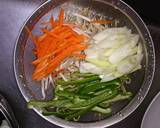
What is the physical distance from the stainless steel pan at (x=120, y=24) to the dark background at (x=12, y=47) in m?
0.06

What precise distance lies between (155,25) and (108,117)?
1.30ft

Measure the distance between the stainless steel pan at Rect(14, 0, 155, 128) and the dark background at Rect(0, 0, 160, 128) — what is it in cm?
6

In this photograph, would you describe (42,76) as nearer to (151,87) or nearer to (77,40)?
(77,40)

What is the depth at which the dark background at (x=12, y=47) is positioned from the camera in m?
1.67

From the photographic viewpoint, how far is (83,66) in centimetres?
156

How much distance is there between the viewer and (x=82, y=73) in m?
1.57

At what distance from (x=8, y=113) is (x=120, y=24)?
0.53 meters

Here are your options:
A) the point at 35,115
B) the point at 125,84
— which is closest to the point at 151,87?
the point at 125,84

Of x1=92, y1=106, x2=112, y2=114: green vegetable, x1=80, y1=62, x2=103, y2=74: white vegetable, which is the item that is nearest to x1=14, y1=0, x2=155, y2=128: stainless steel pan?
x1=92, y1=106, x2=112, y2=114: green vegetable

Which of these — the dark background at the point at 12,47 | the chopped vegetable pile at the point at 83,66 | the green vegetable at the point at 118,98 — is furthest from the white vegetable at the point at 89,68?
the dark background at the point at 12,47

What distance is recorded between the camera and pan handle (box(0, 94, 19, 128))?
1.58 meters

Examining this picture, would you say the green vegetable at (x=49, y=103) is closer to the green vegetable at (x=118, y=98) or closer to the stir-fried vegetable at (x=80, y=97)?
the stir-fried vegetable at (x=80, y=97)

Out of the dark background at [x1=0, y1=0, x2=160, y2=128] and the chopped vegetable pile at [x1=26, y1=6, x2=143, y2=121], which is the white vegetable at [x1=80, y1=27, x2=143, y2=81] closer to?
the chopped vegetable pile at [x1=26, y1=6, x2=143, y2=121]

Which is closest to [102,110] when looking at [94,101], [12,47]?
[94,101]
